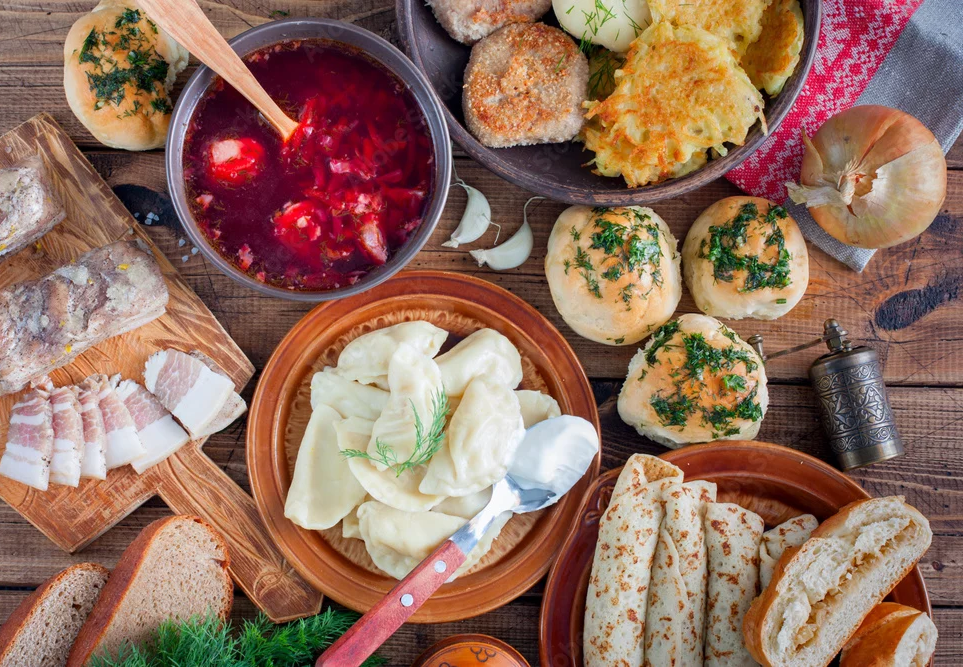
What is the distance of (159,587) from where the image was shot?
9.95ft

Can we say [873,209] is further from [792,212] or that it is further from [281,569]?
[281,569]

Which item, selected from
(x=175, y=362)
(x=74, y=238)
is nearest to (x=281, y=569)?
(x=175, y=362)

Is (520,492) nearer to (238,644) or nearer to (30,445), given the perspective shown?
(238,644)

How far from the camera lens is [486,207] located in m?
3.25

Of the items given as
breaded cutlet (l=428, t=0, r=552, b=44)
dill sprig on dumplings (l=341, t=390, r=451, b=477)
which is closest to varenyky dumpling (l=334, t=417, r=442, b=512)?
dill sprig on dumplings (l=341, t=390, r=451, b=477)

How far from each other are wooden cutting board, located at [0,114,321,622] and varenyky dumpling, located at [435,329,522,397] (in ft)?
2.98

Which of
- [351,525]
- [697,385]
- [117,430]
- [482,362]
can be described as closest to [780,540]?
[697,385]

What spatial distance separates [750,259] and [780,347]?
564 millimetres

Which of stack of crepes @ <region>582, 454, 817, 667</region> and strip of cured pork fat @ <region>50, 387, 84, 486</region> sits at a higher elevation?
strip of cured pork fat @ <region>50, 387, 84, 486</region>

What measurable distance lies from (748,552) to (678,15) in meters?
2.12

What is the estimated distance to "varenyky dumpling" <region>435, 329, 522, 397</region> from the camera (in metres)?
3.07

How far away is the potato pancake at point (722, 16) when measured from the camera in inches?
104

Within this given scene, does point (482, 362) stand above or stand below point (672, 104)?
below

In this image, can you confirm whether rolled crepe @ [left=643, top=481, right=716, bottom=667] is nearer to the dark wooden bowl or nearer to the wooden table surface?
the wooden table surface
